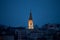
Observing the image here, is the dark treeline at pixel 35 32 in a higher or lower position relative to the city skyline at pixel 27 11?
lower

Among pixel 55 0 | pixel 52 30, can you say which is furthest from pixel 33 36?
pixel 55 0

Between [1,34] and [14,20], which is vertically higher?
[14,20]

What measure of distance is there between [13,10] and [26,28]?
331mm

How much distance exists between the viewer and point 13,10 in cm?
226

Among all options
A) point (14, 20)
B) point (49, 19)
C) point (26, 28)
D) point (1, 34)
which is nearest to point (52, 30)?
point (49, 19)

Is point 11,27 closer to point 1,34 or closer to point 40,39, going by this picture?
point 1,34

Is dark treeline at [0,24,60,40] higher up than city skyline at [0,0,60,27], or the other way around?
city skyline at [0,0,60,27]

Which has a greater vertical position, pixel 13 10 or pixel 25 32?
pixel 13 10

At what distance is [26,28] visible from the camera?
2199 mm

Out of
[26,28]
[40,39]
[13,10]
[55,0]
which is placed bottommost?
[40,39]

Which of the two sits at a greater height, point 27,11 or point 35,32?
point 27,11

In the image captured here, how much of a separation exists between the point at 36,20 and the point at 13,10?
1.21 feet

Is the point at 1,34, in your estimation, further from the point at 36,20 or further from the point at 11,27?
the point at 36,20

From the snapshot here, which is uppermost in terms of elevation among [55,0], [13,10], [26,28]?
[55,0]
